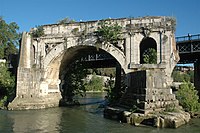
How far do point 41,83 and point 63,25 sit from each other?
17.7ft

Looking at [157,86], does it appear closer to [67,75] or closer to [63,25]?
[63,25]

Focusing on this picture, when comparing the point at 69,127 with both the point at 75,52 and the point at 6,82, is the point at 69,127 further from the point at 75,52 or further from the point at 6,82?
the point at 6,82

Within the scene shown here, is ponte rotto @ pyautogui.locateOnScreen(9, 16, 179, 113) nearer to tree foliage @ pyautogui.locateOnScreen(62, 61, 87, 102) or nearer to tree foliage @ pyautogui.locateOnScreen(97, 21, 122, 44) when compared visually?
tree foliage @ pyautogui.locateOnScreen(97, 21, 122, 44)

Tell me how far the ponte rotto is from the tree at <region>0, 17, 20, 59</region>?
2066 centimetres

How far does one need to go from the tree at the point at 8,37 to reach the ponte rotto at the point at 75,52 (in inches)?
813

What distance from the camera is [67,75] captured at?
85.8ft

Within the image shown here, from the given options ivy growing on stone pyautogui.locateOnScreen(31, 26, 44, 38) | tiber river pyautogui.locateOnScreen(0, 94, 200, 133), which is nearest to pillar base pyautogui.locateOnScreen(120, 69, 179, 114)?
tiber river pyautogui.locateOnScreen(0, 94, 200, 133)

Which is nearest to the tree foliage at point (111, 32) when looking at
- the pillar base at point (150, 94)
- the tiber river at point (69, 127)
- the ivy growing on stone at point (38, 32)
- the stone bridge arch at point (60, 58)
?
the stone bridge arch at point (60, 58)

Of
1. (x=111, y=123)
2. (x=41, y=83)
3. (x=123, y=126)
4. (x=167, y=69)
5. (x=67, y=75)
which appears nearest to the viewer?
(x=123, y=126)

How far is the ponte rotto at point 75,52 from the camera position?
1939cm

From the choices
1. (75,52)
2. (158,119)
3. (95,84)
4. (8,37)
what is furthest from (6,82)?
(95,84)

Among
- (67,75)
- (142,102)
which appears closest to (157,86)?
(142,102)

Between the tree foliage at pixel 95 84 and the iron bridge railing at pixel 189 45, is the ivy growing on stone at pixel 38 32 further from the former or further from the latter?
the tree foliage at pixel 95 84

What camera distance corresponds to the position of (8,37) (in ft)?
140
